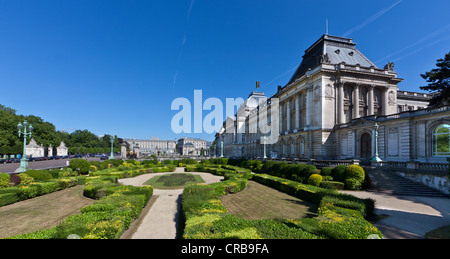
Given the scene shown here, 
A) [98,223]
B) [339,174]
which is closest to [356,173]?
[339,174]

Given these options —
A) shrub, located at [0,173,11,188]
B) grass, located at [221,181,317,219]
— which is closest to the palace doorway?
grass, located at [221,181,317,219]

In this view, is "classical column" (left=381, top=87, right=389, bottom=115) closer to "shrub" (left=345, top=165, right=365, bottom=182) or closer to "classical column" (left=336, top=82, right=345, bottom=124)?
"classical column" (left=336, top=82, right=345, bottom=124)

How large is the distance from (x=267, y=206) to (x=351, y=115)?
33694 mm

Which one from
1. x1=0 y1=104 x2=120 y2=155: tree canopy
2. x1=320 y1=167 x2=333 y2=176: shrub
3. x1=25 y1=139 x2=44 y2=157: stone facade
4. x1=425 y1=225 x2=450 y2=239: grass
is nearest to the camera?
x1=425 y1=225 x2=450 y2=239: grass

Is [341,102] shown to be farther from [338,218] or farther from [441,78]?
[338,218]

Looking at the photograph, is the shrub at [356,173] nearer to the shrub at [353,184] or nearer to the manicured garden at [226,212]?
the manicured garden at [226,212]

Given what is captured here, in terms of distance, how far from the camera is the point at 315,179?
2008 centimetres

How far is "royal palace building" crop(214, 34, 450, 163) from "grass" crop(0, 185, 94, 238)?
29731 mm

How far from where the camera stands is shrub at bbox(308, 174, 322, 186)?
1986 centimetres

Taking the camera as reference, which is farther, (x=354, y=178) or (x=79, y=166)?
(x=79, y=166)

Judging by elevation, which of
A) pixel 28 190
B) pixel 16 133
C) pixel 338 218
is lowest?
pixel 28 190

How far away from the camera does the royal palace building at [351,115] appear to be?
23.7 meters
